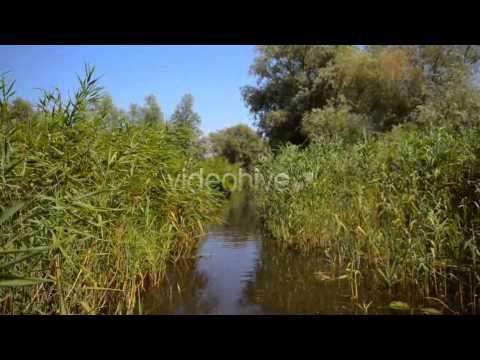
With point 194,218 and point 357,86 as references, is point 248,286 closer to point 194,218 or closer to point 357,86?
point 194,218

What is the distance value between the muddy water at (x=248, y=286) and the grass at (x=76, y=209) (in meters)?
0.49

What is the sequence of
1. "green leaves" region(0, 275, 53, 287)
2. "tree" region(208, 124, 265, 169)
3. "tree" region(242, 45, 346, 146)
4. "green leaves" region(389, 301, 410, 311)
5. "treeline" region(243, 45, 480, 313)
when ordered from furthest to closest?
"tree" region(208, 124, 265, 169) → "tree" region(242, 45, 346, 146) → "treeline" region(243, 45, 480, 313) → "green leaves" region(389, 301, 410, 311) → "green leaves" region(0, 275, 53, 287)

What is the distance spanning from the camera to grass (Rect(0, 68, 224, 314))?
8.56 feet

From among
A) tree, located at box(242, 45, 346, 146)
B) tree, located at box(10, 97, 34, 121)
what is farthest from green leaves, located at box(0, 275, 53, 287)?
tree, located at box(242, 45, 346, 146)

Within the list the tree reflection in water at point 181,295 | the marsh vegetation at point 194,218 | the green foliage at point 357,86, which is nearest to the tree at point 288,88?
the green foliage at point 357,86

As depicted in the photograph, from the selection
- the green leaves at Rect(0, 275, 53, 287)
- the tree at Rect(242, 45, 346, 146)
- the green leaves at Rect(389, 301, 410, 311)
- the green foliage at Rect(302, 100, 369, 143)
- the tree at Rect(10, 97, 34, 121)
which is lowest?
the green leaves at Rect(389, 301, 410, 311)

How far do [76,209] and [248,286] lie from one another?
2.94 metres

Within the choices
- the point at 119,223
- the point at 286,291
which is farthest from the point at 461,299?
the point at 119,223

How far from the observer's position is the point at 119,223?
4059mm

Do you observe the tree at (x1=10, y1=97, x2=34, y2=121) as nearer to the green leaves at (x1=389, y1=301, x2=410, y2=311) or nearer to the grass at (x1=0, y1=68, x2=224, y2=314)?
the grass at (x1=0, y1=68, x2=224, y2=314)

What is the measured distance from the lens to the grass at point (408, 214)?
3.92 meters

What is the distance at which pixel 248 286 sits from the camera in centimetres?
502

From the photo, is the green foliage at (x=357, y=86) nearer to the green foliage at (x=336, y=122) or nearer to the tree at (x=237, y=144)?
the green foliage at (x=336, y=122)

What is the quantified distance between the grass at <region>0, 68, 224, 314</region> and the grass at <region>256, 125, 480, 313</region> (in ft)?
8.83
